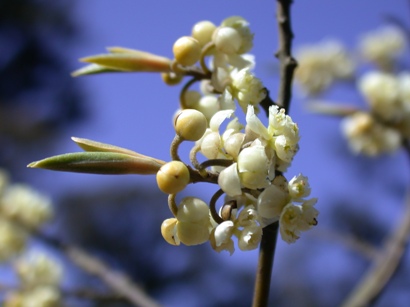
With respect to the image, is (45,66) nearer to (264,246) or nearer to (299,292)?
(299,292)

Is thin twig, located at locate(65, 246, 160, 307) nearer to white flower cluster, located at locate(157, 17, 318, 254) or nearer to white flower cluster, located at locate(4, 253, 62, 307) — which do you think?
white flower cluster, located at locate(4, 253, 62, 307)

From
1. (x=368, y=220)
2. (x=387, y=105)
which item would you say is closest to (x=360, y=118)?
(x=387, y=105)

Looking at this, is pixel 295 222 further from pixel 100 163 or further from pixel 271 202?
pixel 100 163

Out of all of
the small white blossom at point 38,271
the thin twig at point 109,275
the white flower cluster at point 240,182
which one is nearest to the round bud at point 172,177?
the white flower cluster at point 240,182

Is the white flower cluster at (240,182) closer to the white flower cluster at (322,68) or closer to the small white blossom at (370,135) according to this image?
the small white blossom at (370,135)

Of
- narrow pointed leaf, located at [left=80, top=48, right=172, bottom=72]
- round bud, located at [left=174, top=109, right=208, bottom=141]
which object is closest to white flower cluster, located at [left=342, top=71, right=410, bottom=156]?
narrow pointed leaf, located at [left=80, top=48, right=172, bottom=72]

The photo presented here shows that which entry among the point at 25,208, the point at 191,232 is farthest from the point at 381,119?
the point at 25,208
